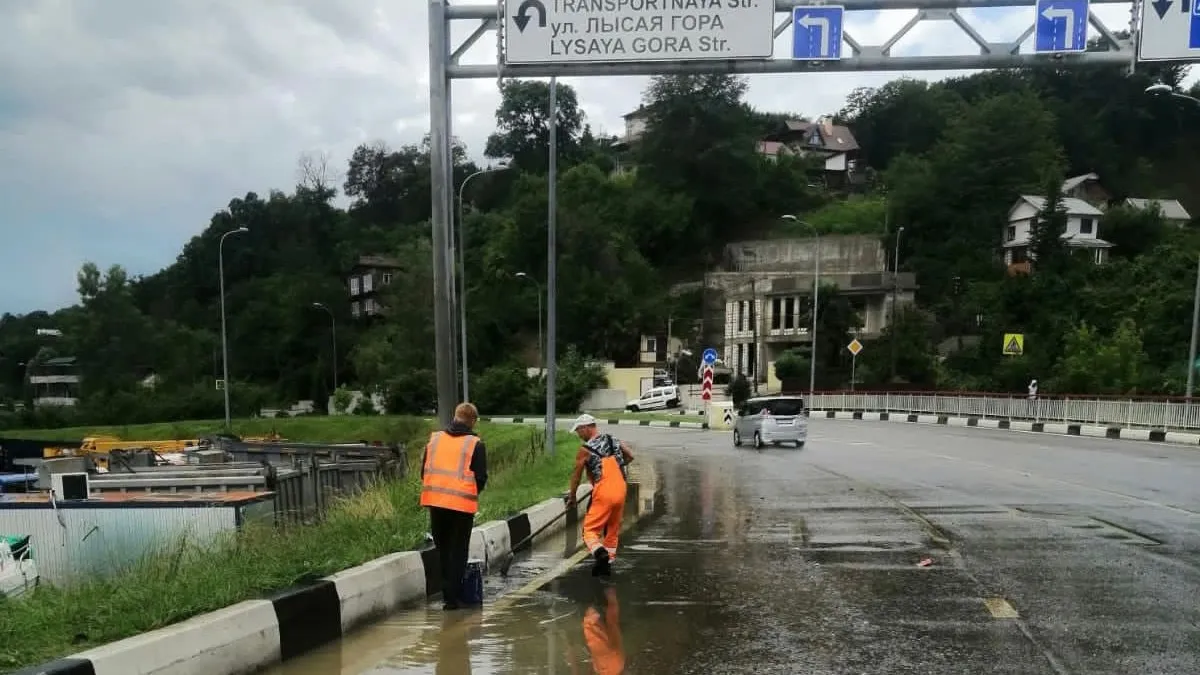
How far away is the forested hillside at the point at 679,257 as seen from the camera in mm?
55219

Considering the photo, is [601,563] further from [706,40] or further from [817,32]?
[817,32]

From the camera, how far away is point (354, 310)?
97.3 metres

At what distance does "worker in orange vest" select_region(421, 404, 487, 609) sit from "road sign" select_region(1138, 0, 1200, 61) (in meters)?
8.69

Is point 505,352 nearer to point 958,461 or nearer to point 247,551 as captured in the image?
point 958,461

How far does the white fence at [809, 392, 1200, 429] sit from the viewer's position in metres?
28.1

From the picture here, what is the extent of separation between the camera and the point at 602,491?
324 inches

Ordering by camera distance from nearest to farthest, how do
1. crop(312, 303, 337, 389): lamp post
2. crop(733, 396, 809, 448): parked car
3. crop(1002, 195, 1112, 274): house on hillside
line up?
1. crop(733, 396, 809, 448): parked car
2. crop(1002, 195, 1112, 274): house on hillside
3. crop(312, 303, 337, 389): lamp post

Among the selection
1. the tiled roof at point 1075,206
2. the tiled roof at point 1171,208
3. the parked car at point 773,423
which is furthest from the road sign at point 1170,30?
the tiled roof at point 1171,208

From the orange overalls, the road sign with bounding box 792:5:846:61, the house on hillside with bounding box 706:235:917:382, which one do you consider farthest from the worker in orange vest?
the house on hillside with bounding box 706:235:917:382

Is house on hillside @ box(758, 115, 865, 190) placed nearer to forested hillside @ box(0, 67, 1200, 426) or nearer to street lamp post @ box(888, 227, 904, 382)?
forested hillside @ box(0, 67, 1200, 426)

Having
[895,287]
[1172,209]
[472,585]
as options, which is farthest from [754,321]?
[472,585]

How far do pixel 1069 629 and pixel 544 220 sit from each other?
74177 mm

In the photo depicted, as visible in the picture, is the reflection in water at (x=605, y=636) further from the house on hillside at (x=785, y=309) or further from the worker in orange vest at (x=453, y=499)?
the house on hillside at (x=785, y=309)

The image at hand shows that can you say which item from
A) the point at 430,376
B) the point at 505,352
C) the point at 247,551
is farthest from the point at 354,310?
the point at 247,551
